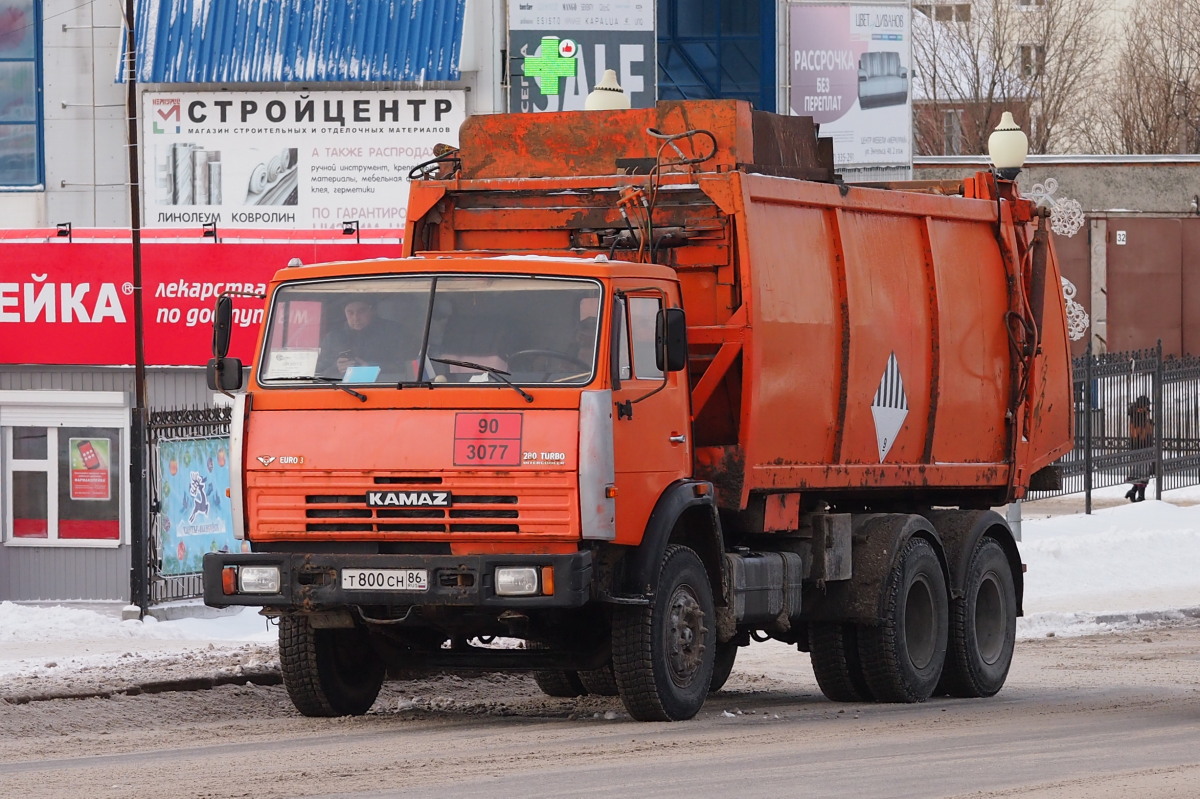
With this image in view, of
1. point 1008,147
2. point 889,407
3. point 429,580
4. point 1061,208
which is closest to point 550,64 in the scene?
point 1008,147

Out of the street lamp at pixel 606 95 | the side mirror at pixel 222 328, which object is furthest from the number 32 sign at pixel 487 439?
the street lamp at pixel 606 95

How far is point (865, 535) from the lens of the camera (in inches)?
503

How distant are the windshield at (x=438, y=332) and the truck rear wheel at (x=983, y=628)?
4425 millimetres

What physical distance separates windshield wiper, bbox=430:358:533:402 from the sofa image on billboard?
62.7 ft

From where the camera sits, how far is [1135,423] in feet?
91.3

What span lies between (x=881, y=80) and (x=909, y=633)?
1678cm

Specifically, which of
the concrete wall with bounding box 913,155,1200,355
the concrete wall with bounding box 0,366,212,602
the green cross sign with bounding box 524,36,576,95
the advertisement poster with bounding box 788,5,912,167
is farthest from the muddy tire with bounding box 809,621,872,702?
the concrete wall with bounding box 913,155,1200,355

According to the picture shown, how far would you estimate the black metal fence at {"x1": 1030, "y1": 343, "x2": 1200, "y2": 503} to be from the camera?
2661 centimetres

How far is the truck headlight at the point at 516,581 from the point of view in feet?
32.7

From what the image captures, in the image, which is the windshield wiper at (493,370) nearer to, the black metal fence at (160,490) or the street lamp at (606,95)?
the street lamp at (606,95)

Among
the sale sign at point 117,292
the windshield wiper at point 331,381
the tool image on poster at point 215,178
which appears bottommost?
the windshield wiper at point 331,381

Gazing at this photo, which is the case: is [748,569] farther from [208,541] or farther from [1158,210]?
[1158,210]

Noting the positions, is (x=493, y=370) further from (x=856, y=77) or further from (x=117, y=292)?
(x=856, y=77)

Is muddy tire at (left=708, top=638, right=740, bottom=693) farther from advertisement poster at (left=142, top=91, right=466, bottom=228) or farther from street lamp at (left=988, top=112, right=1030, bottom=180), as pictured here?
advertisement poster at (left=142, top=91, right=466, bottom=228)
